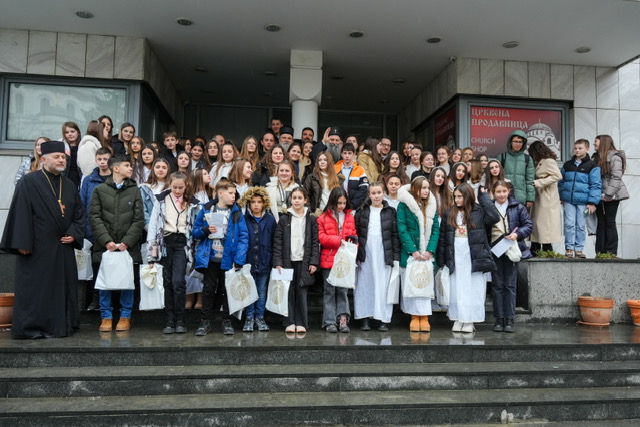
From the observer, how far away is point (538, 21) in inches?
381

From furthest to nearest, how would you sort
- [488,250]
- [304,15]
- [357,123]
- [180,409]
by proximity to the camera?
1. [357,123]
2. [304,15]
3. [488,250]
4. [180,409]

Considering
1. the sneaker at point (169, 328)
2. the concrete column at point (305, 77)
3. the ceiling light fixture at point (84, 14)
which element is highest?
the ceiling light fixture at point (84, 14)

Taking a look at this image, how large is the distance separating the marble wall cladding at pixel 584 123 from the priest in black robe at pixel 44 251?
415 inches

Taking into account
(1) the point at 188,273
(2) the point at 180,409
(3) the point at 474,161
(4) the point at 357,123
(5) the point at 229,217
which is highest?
(4) the point at 357,123

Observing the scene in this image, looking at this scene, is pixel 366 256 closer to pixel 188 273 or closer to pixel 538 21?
pixel 188 273

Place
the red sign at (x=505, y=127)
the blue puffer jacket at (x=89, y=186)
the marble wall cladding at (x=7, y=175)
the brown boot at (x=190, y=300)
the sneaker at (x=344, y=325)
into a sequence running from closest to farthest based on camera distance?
1. the sneaker at (x=344, y=325)
2. the blue puffer jacket at (x=89, y=186)
3. the brown boot at (x=190, y=300)
4. the marble wall cladding at (x=7, y=175)
5. the red sign at (x=505, y=127)

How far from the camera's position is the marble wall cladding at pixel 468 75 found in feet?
37.8

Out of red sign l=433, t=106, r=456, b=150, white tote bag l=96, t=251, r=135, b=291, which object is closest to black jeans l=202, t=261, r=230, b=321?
white tote bag l=96, t=251, r=135, b=291

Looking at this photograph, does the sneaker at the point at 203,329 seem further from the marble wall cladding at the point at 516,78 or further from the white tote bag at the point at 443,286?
the marble wall cladding at the point at 516,78

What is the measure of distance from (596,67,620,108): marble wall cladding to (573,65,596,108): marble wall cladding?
145mm

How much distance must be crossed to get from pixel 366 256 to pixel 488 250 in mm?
1558

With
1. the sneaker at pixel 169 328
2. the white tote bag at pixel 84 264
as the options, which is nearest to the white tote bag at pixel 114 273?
the sneaker at pixel 169 328

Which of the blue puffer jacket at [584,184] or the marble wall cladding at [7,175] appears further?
the marble wall cladding at [7,175]

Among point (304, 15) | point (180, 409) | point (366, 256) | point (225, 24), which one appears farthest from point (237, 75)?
point (180, 409)
